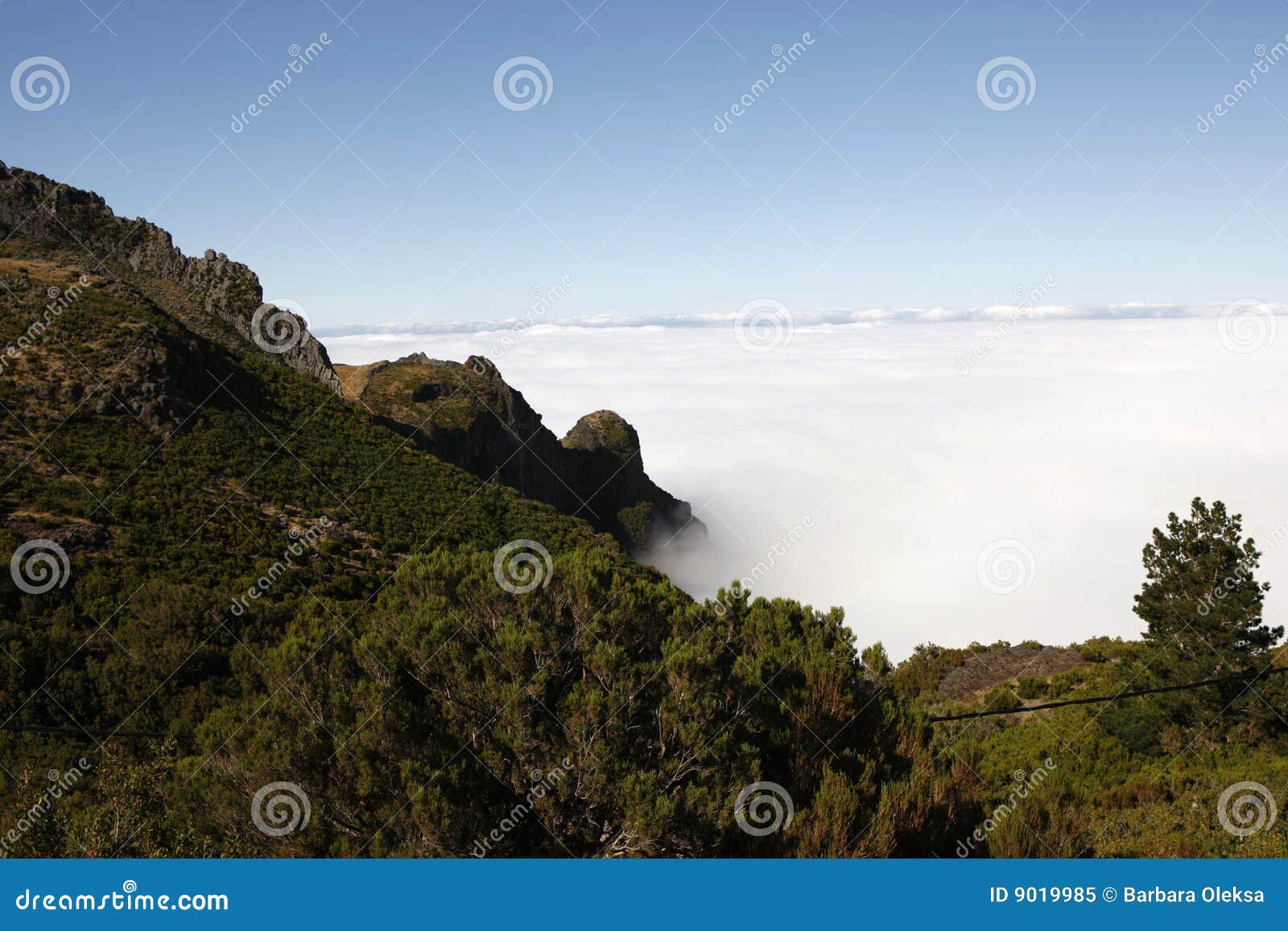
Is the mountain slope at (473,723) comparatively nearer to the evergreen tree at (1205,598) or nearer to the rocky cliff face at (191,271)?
the evergreen tree at (1205,598)

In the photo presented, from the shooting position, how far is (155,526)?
105ft

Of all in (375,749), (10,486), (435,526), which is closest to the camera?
(375,749)

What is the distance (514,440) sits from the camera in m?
85.6

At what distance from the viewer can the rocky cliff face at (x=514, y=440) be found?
76.1m

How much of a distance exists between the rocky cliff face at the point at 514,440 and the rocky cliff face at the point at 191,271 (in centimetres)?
777

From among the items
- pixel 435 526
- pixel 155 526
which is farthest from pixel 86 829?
pixel 435 526

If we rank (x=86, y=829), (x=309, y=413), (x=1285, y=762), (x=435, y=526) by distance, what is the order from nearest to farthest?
(x=86, y=829) < (x=1285, y=762) < (x=435, y=526) < (x=309, y=413)

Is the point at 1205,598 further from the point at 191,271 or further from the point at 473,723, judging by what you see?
the point at 191,271

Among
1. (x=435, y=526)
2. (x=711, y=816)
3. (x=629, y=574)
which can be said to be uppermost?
(x=435, y=526)

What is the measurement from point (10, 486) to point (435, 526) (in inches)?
773

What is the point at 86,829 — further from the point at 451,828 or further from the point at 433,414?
the point at 433,414

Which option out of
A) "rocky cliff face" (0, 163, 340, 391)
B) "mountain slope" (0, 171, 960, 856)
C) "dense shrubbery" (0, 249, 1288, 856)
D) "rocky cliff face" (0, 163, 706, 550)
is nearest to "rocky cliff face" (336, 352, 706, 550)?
"rocky cliff face" (0, 163, 706, 550)

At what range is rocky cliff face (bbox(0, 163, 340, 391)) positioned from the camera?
61.1 meters

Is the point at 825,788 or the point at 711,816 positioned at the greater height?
the point at 825,788
